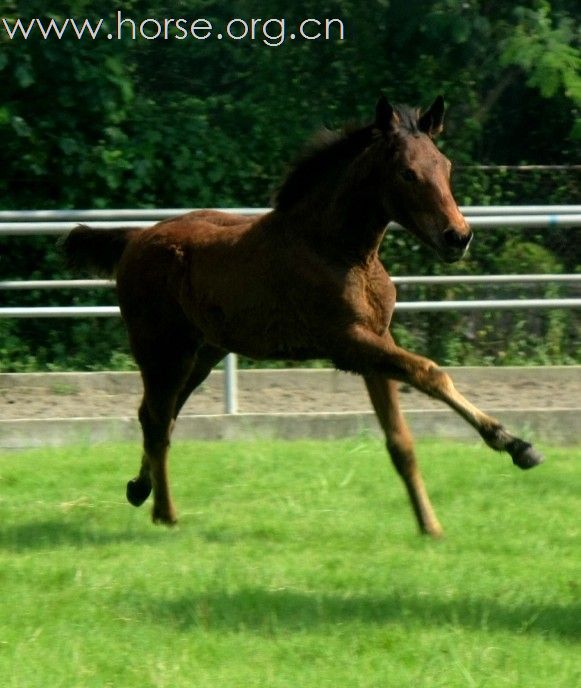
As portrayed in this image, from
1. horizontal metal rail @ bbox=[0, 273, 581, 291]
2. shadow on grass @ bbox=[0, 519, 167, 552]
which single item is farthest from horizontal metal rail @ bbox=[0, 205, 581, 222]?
shadow on grass @ bbox=[0, 519, 167, 552]

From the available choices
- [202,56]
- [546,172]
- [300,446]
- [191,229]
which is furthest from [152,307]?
[202,56]

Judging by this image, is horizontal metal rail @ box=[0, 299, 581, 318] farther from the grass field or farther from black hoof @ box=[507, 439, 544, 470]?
black hoof @ box=[507, 439, 544, 470]

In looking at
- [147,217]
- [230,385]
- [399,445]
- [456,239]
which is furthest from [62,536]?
[147,217]

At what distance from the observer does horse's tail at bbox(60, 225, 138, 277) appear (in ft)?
25.9

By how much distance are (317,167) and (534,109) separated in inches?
312

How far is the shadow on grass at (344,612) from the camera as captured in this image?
527 centimetres

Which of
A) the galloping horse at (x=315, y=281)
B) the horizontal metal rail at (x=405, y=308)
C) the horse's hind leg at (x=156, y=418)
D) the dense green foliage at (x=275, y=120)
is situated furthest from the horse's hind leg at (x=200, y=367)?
the dense green foliage at (x=275, y=120)

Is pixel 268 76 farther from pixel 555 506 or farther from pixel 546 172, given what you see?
pixel 555 506

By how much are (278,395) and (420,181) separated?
3992 mm

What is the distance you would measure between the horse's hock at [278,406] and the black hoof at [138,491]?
1662mm

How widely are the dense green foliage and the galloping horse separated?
356 cm

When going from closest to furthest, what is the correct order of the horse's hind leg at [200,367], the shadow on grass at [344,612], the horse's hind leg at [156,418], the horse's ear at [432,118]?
the shadow on grass at [344,612]
the horse's ear at [432,118]
the horse's hind leg at [156,418]
the horse's hind leg at [200,367]

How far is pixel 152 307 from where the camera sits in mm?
7430

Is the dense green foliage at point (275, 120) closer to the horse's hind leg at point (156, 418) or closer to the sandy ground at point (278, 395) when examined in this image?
the sandy ground at point (278, 395)
